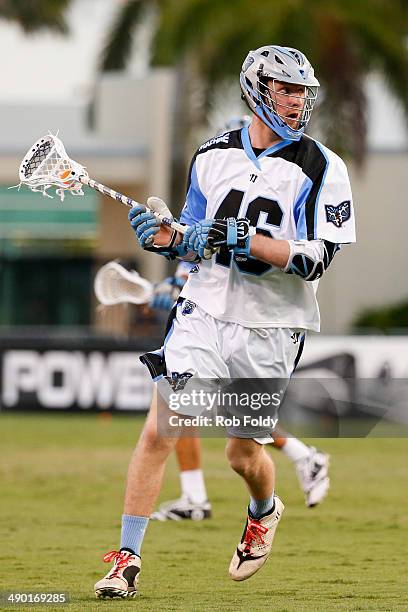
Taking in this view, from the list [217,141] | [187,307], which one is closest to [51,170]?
[217,141]

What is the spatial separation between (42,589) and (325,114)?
20.4 meters

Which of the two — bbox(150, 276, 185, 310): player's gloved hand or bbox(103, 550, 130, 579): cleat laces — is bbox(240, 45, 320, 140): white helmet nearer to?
bbox(103, 550, 130, 579): cleat laces

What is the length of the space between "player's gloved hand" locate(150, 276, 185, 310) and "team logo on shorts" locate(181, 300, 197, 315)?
280cm

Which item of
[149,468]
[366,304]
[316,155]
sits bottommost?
[366,304]

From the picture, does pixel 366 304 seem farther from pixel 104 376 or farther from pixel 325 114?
pixel 104 376

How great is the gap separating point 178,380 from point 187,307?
1.29ft

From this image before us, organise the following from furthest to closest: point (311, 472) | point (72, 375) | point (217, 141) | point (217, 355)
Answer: point (72, 375)
point (311, 472)
point (217, 141)
point (217, 355)

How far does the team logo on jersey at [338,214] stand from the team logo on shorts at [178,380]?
37.9 inches

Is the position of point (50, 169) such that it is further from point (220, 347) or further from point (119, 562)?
point (119, 562)

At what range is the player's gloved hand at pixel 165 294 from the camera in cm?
977

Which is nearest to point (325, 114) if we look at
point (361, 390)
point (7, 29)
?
point (361, 390)

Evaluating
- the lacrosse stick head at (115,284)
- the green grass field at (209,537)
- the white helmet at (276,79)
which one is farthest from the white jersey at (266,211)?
the lacrosse stick head at (115,284)

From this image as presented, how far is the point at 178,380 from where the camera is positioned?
6.68 metres

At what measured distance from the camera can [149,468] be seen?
21.9ft
